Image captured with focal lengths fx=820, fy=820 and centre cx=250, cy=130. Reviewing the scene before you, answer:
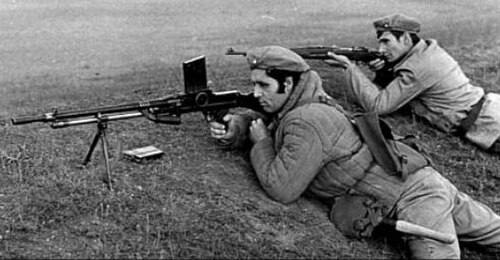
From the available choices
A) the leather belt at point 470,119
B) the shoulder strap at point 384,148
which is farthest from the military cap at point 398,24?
the shoulder strap at point 384,148

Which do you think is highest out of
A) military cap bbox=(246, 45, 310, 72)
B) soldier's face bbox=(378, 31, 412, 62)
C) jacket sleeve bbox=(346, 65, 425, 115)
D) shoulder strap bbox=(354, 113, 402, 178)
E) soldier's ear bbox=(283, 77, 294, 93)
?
military cap bbox=(246, 45, 310, 72)

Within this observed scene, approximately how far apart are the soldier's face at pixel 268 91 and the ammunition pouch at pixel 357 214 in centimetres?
83

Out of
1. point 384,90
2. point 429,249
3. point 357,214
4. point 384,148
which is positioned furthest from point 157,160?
point 384,90

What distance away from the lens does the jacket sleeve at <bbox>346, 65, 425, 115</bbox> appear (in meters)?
8.17

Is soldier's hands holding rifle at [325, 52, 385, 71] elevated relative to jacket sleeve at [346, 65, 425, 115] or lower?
elevated

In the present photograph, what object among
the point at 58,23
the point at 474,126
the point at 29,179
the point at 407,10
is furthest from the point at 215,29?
the point at 29,179

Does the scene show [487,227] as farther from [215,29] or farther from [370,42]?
[215,29]

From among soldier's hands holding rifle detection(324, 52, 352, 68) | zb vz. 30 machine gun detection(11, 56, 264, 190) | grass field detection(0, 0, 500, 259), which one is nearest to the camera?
grass field detection(0, 0, 500, 259)

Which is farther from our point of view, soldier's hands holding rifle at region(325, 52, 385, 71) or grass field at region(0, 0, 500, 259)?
soldier's hands holding rifle at region(325, 52, 385, 71)

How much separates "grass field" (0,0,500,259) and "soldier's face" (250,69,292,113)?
0.64 meters

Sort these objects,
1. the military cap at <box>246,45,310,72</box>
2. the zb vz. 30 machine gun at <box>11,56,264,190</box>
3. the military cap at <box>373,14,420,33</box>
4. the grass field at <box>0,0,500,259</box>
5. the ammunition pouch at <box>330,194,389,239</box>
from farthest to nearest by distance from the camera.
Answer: the military cap at <box>373,14,420,33</box> < the military cap at <box>246,45,310,72</box> < the ammunition pouch at <box>330,194,389,239</box> < the zb vz. 30 machine gun at <box>11,56,264,190</box> < the grass field at <box>0,0,500,259</box>

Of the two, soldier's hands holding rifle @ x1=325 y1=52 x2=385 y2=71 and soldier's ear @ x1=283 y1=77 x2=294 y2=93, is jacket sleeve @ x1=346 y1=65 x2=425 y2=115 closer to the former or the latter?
soldier's hands holding rifle @ x1=325 y1=52 x2=385 y2=71

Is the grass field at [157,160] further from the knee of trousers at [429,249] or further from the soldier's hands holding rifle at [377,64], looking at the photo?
the soldier's hands holding rifle at [377,64]

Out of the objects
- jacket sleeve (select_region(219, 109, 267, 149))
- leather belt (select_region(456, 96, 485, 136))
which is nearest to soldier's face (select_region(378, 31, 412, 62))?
leather belt (select_region(456, 96, 485, 136))
